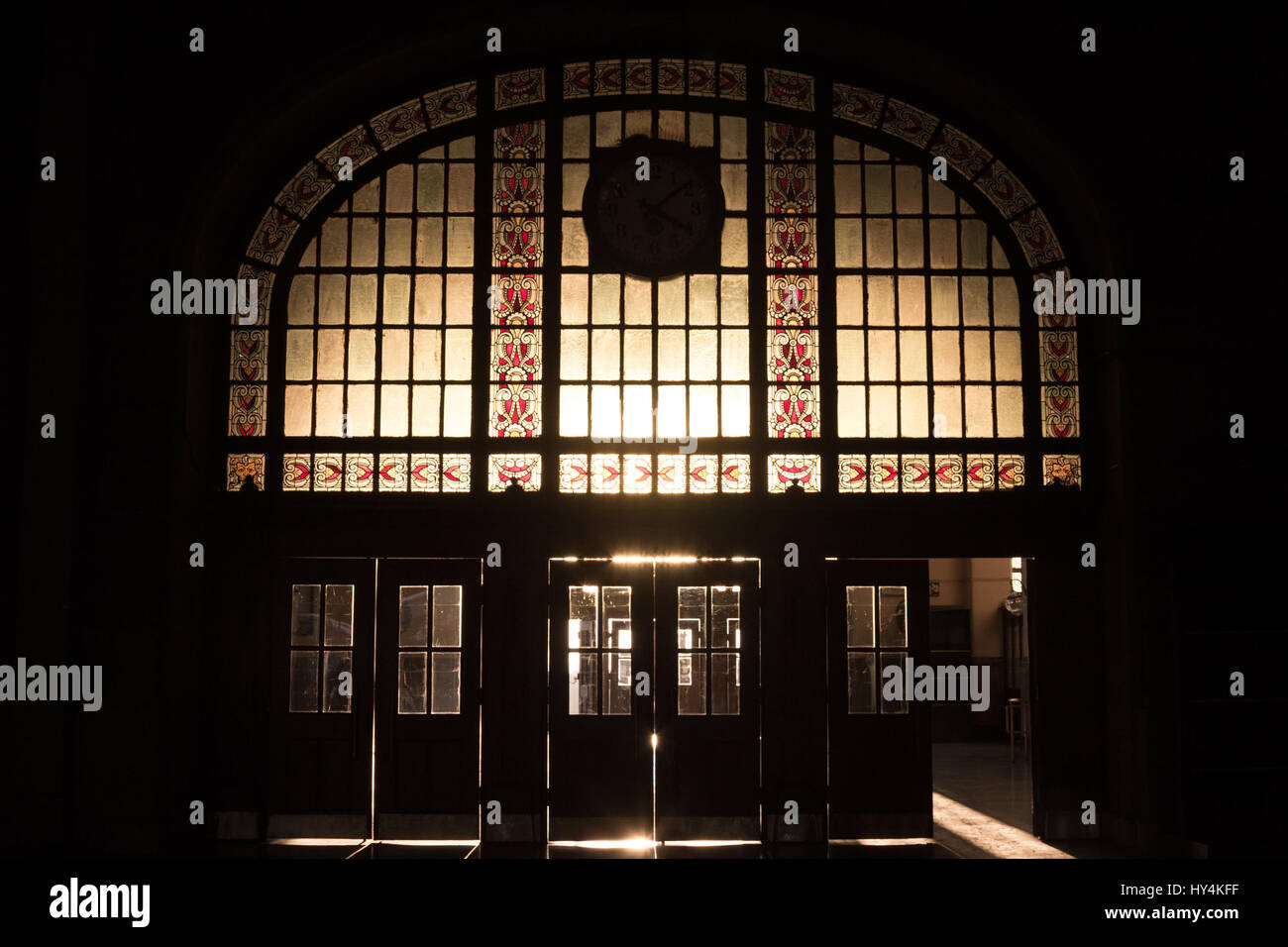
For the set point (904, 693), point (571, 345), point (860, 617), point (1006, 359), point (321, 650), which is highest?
point (571, 345)

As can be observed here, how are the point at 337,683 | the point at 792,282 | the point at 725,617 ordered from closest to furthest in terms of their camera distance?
the point at 337,683 → the point at 725,617 → the point at 792,282

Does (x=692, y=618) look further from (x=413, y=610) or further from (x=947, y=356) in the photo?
(x=947, y=356)

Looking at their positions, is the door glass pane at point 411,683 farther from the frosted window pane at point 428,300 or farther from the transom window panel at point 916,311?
the transom window panel at point 916,311

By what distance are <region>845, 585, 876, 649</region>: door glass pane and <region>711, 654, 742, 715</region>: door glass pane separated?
2.62 ft

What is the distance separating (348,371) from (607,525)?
2085 mm

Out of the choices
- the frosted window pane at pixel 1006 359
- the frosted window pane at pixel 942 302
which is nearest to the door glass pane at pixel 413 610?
the frosted window pane at pixel 942 302

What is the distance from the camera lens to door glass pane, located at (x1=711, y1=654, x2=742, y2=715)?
28.9ft

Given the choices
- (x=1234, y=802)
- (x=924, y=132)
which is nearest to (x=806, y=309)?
(x=924, y=132)

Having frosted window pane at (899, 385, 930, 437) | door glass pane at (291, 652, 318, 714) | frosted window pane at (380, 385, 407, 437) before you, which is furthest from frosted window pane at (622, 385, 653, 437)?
door glass pane at (291, 652, 318, 714)

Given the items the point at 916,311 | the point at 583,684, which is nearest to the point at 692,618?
the point at 583,684

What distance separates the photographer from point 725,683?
8836 millimetres

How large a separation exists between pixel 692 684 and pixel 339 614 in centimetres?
244

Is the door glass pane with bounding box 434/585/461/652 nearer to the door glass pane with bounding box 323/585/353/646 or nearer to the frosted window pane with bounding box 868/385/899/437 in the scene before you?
the door glass pane with bounding box 323/585/353/646

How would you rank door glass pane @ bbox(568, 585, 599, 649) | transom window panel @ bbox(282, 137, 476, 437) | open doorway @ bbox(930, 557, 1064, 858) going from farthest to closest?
1. open doorway @ bbox(930, 557, 1064, 858)
2. transom window panel @ bbox(282, 137, 476, 437)
3. door glass pane @ bbox(568, 585, 599, 649)
